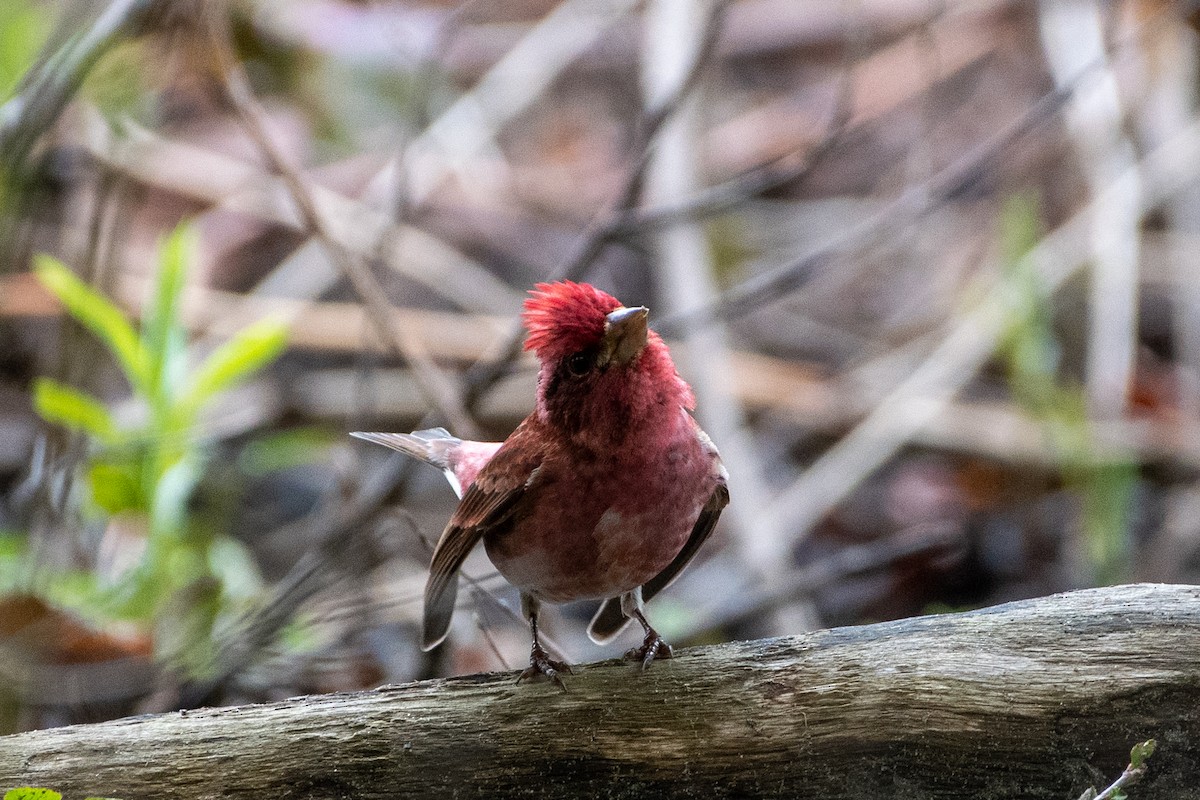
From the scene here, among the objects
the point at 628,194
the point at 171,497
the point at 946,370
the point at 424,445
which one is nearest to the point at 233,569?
the point at 171,497

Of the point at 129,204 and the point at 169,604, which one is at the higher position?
the point at 129,204

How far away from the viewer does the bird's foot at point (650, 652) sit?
8.96 feet

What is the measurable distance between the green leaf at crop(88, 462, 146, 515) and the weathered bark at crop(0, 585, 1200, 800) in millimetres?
1522

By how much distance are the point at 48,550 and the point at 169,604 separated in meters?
0.37

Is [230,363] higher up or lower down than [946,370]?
higher up

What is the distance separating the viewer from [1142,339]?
251 inches

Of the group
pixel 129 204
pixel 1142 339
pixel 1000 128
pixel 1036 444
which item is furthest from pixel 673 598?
pixel 1000 128

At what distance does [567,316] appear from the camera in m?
2.75

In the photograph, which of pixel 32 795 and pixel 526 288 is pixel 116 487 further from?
pixel 526 288

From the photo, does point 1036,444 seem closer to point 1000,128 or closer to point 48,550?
point 1000,128

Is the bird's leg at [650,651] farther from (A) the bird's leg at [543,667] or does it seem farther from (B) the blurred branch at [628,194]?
(B) the blurred branch at [628,194]

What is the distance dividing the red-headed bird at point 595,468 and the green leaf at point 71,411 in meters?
1.42

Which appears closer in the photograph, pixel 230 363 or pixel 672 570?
pixel 672 570

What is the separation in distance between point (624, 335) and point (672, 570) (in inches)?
31.5
